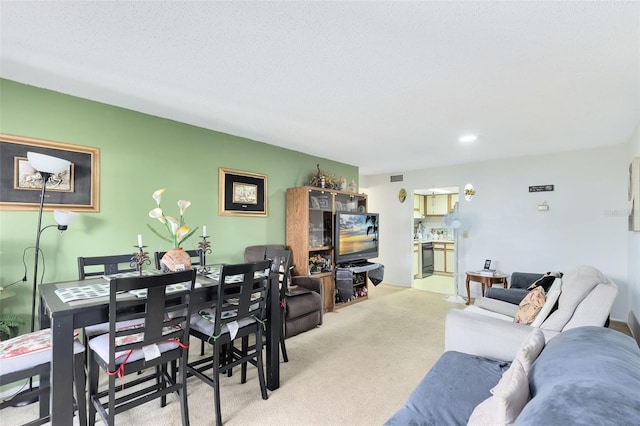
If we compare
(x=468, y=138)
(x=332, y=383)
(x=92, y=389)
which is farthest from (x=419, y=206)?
(x=92, y=389)

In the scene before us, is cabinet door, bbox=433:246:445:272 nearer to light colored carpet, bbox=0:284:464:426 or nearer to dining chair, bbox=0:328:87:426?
light colored carpet, bbox=0:284:464:426

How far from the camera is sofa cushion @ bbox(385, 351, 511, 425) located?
52.8 inches

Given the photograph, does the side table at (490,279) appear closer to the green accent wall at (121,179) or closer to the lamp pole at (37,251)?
the green accent wall at (121,179)

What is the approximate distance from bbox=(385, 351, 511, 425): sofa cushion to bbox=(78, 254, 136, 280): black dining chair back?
220 centimetres

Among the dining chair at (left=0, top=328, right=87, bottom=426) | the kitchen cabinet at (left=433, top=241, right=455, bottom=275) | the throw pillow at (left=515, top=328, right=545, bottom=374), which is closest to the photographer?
the throw pillow at (left=515, top=328, right=545, bottom=374)

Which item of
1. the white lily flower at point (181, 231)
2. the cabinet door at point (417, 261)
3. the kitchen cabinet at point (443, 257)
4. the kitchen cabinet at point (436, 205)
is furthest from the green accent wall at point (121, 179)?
the kitchen cabinet at point (436, 205)

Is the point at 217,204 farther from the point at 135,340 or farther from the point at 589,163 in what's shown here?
the point at 589,163

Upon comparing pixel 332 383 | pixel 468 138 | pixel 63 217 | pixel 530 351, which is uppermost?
pixel 468 138

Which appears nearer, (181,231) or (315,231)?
(181,231)

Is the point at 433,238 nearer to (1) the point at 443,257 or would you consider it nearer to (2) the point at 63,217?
(1) the point at 443,257

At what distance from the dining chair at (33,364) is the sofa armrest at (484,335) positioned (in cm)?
237

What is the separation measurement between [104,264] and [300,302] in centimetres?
197

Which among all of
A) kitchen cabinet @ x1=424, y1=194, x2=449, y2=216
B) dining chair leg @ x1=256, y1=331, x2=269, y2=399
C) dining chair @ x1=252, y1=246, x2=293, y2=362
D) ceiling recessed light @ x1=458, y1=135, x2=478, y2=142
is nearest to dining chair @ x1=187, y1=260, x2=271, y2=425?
dining chair leg @ x1=256, y1=331, x2=269, y2=399

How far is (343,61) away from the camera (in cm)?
204
